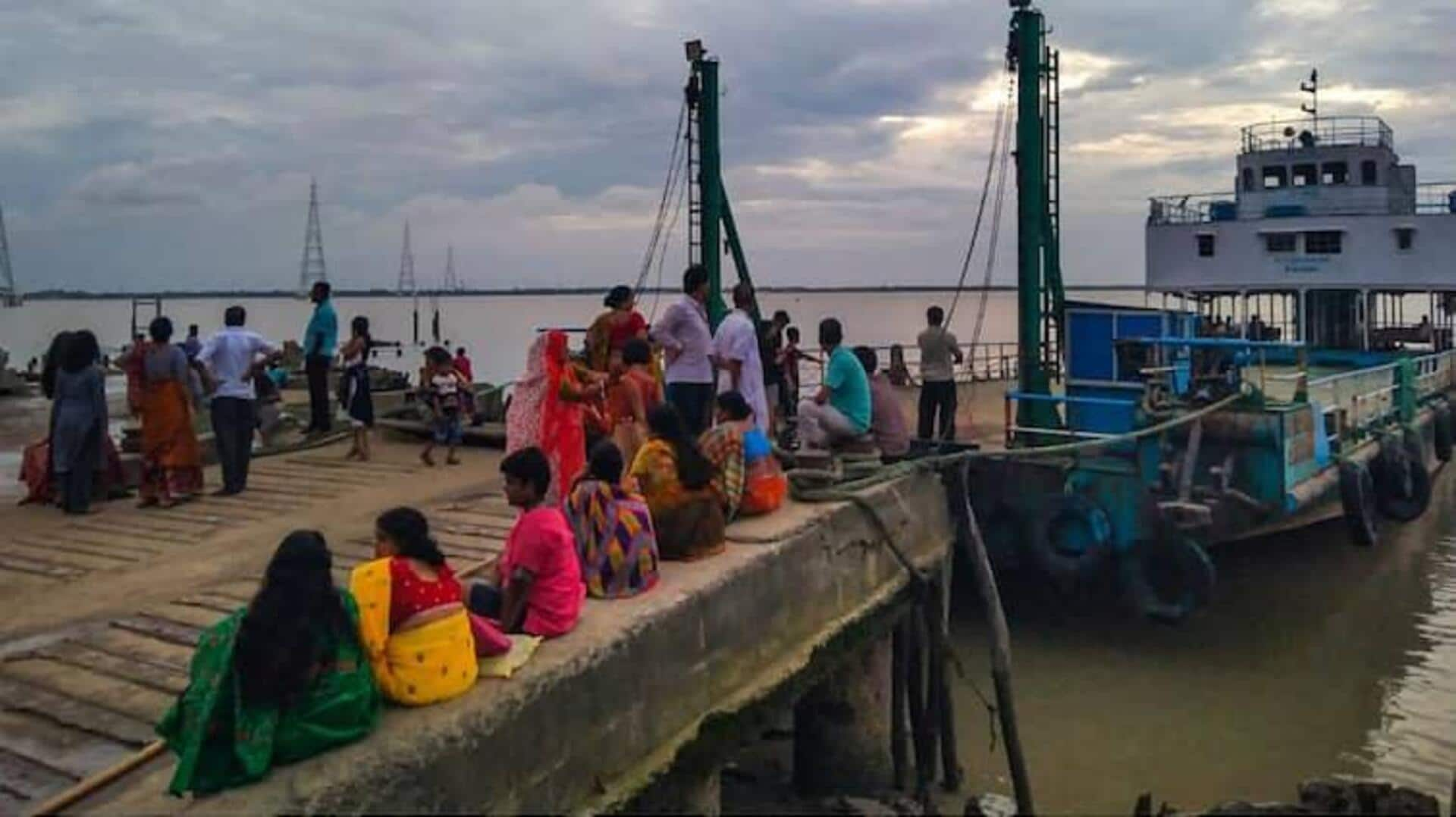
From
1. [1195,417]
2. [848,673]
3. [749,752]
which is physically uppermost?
[1195,417]

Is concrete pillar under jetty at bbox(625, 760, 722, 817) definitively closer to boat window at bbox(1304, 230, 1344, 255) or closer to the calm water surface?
the calm water surface

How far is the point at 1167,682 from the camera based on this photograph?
10305 mm

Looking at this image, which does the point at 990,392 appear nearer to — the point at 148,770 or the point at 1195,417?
the point at 1195,417

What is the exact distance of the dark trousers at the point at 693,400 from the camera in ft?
30.5

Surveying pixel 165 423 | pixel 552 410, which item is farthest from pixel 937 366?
pixel 165 423

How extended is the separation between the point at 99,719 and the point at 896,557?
201 inches

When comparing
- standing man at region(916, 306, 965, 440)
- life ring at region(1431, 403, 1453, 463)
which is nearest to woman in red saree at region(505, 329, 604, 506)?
standing man at region(916, 306, 965, 440)

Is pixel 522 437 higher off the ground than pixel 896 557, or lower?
higher

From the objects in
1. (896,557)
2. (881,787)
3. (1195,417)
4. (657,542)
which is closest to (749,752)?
(881,787)

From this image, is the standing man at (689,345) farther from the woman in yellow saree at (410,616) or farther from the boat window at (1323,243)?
the boat window at (1323,243)

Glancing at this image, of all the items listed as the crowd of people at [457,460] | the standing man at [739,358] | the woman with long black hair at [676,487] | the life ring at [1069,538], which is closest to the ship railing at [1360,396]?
the life ring at [1069,538]

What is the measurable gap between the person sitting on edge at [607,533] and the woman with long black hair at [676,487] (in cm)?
58

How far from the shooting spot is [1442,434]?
1677 cm

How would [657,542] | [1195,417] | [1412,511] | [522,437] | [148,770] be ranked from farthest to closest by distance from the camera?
[1412,511] → [1195,417] → [522,437] → [657,542] → [148,770]
